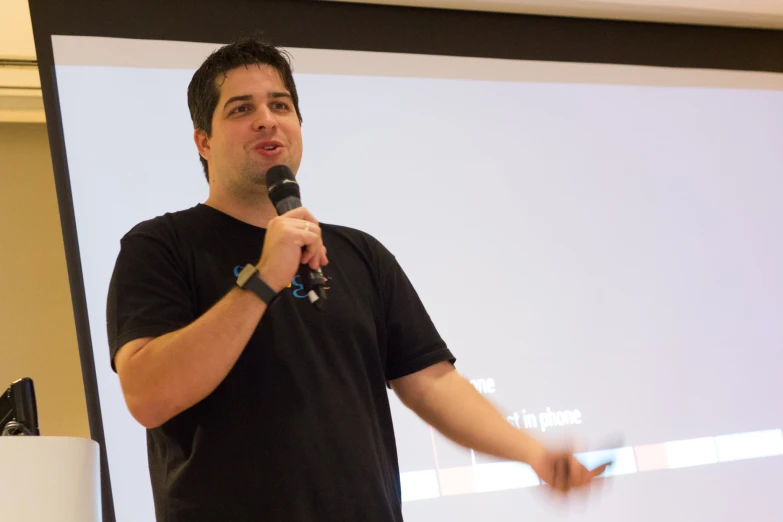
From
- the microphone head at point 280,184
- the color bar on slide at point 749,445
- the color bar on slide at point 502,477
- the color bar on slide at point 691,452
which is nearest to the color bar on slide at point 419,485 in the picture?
the color bar on slide at point 502,477

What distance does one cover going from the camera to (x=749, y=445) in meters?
2.96

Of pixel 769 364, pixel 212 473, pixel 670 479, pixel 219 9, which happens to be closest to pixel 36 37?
pixel 219 9

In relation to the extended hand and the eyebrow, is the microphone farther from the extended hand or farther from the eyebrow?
the extended hand

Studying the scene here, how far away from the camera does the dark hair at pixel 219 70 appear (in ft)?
5.16

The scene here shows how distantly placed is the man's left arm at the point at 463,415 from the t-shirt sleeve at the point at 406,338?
25 millimetres

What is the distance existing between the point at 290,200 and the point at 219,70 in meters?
0.38

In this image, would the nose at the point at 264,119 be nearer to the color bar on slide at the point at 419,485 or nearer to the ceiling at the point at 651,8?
the color bar on slide at the point at 419,485

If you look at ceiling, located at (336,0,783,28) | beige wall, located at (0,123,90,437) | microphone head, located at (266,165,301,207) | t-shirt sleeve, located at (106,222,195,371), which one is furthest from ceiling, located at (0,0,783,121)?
t-shirt sleeve, located at (106,222,195,371)

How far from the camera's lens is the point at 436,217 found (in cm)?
279

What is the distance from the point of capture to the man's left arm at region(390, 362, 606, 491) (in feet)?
A: 4.83

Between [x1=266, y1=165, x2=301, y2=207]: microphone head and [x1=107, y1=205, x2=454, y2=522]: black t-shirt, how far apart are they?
115 millimetres

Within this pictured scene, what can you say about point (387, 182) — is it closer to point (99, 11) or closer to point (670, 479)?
point (99, 11)

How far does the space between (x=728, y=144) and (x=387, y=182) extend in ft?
4.73

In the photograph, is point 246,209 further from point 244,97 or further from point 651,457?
point 651,457
